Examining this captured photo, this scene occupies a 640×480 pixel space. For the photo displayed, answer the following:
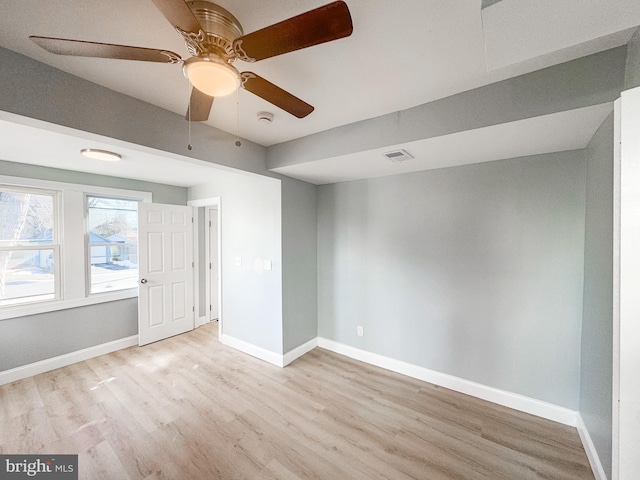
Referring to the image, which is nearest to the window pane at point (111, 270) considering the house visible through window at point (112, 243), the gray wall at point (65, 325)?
the house visible through window at point (112, 243)

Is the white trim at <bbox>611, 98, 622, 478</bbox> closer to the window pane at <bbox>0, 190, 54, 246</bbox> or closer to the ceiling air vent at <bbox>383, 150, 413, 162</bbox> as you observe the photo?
the ceiling air vent at <bbox>383, 150, 413, 162</bbox>

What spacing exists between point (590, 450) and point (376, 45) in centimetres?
290

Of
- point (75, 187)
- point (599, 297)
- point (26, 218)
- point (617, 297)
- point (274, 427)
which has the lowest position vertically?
point (274, 427)

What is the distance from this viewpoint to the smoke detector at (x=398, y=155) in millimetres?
2064

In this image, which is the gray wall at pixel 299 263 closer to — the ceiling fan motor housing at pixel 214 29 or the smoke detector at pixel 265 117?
the smoke detector at pixel 265 117

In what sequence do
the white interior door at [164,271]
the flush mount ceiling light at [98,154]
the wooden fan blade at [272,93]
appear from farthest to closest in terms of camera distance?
the white interior door at [164,271], the flush mount ceiling light at [98,154], the wooden fan blade at [272,93]

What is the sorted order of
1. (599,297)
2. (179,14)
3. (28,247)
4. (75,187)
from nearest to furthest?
(179,14) < (599,297) < (28,247) < (75,187)

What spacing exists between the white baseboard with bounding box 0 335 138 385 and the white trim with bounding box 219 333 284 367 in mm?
1328

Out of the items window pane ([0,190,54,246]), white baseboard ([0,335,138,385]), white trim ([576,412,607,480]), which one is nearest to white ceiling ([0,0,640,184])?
white trim ([576,412,607,480])

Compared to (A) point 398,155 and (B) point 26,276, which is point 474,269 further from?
(B) point 26,276

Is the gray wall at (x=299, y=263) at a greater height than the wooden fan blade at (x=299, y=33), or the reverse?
the wooden fan blade at (x=299, y=33)

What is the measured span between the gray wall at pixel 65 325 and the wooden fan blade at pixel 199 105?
2.86m

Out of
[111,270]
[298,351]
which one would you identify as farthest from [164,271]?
[298,351]

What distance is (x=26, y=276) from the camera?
9.50 ft
